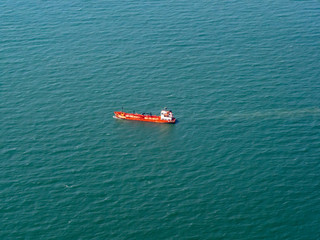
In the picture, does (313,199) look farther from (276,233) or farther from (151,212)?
(151,212)

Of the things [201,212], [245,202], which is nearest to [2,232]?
[201,212]

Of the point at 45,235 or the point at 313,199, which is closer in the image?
the point at 45,235

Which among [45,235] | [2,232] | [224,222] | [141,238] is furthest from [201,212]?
[2,232]

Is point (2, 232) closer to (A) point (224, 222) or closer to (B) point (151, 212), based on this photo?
(B) point (151, 212)

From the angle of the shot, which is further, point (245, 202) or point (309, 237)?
point (245, 202)

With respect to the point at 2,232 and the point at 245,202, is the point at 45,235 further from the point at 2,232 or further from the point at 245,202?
the point at 245,202

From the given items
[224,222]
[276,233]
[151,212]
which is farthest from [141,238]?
[276,233]

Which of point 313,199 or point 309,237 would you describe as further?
point 313,199
